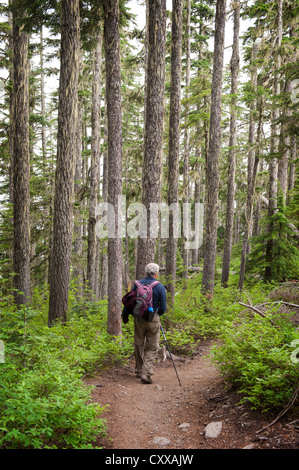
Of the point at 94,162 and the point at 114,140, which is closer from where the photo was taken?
the point at 114,140

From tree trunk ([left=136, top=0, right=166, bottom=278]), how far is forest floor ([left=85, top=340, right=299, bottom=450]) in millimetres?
2621

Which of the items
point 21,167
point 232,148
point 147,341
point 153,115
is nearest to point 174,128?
point 153,115

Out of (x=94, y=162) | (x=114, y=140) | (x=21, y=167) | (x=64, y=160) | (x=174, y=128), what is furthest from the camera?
(x=94, y=162)

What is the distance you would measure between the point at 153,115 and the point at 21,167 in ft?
16.3

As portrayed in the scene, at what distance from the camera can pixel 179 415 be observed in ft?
16.3

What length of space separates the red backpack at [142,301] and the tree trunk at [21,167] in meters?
5.15

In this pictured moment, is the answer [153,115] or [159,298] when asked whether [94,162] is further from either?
[159,298]

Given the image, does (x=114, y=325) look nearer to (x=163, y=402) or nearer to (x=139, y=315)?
(x=139, y=315)

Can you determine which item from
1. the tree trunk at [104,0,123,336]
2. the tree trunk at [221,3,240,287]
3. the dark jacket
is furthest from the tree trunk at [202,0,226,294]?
the dark jacket

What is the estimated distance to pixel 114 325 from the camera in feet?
25.8

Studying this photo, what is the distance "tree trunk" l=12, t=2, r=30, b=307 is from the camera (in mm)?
9852
